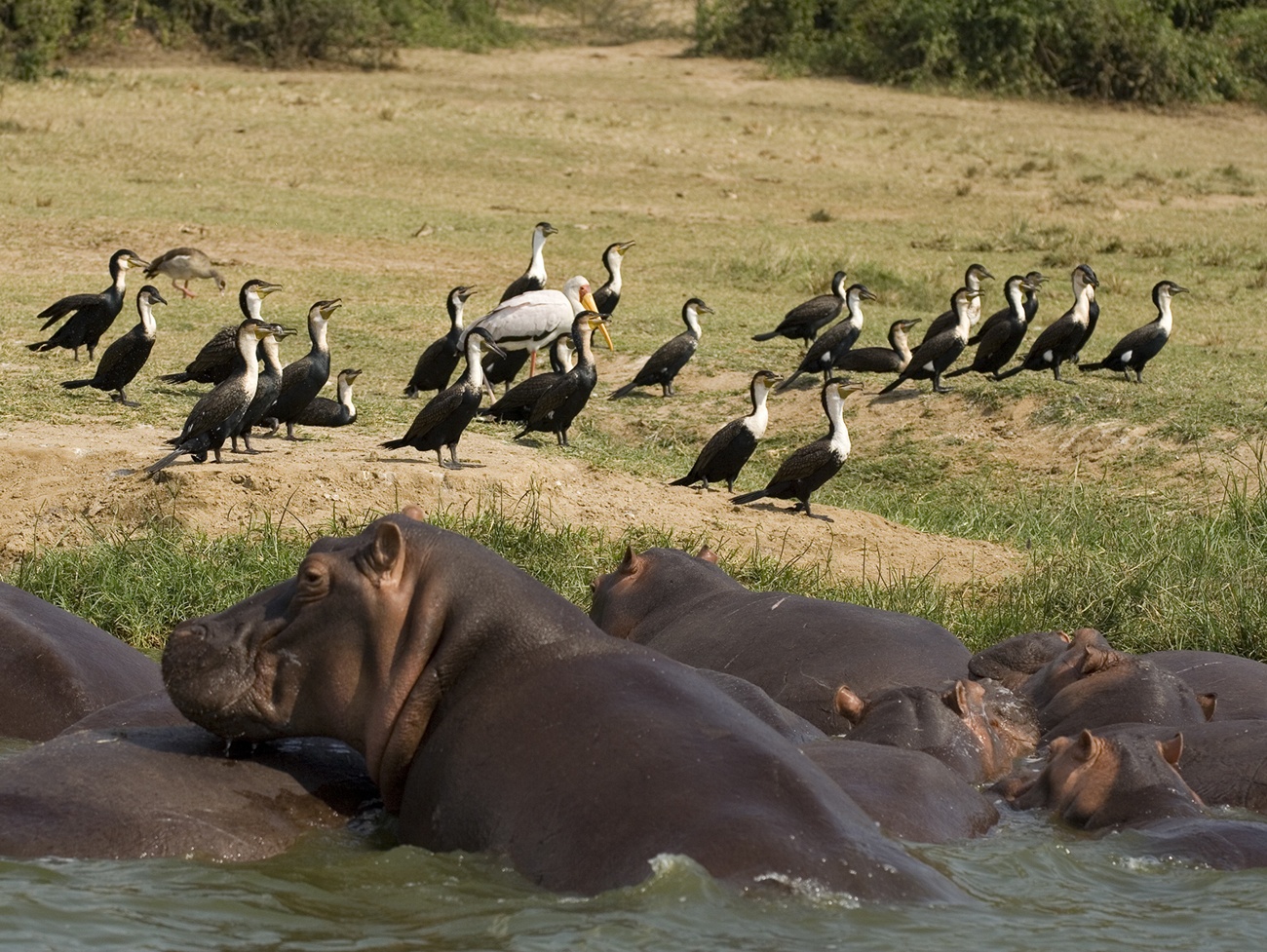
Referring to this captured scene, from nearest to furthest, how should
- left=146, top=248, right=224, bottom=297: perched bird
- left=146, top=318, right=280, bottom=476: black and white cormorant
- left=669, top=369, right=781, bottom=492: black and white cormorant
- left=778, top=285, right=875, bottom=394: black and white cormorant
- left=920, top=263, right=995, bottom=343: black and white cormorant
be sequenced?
left=146, top=318, right=280, bottom=476: black and white cormorant
left=669, top=369, right=781, bottom=492: black and white cormorant
left=778, top=285, right=875, bottom=394: black and white cormorant
left=920, top=263, right=995, bottom=343: black and white cormorant
left=146, top=248, right=224, bottom=297: perched bird

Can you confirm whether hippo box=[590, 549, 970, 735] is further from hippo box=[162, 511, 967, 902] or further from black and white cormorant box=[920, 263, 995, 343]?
black and white cormorant box=[920, 263, 995, 343]

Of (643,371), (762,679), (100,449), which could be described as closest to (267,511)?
(100,449)

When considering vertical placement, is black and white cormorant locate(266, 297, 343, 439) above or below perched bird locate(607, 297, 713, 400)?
above

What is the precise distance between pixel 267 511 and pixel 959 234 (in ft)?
42.5

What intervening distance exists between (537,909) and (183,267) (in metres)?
11.8

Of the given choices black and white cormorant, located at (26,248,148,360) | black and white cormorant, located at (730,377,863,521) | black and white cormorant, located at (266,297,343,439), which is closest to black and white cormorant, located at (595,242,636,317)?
black and white cormorant, located at (26,248,148,360)

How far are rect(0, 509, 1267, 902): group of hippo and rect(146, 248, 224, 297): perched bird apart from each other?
9773mm

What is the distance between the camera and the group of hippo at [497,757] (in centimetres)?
345

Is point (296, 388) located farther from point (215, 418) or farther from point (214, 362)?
point (215, 418)

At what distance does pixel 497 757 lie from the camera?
12.0 feet

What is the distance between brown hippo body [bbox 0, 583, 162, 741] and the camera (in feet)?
15.8

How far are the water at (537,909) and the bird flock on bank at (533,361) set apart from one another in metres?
4.55

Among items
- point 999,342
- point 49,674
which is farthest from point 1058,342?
point 49,674

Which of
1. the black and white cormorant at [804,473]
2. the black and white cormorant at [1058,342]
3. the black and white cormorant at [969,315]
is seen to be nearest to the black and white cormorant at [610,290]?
the black and white cormorant at [969,315]
